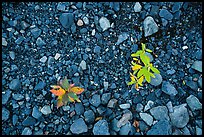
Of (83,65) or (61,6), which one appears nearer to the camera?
(83,65)

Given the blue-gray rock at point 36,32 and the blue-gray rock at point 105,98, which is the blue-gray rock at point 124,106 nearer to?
the blue-gray rock at point 105,98

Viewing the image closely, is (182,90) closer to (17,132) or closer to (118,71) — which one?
(118,71)

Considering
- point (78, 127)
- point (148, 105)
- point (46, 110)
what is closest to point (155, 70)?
point (148, 105)

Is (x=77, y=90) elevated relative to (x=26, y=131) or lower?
elevated

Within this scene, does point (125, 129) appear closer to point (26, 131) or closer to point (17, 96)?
point (26, 131)

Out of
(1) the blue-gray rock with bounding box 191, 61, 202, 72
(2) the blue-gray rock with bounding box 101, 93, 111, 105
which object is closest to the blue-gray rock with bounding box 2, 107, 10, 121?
(2) the blue-gray rock with bounding box 101, 93, 111, 105

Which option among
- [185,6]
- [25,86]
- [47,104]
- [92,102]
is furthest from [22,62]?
[185,6]

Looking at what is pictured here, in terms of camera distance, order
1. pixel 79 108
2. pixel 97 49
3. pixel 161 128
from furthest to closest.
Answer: pixel 97 49, pixel 79 108, pixel 161 128
